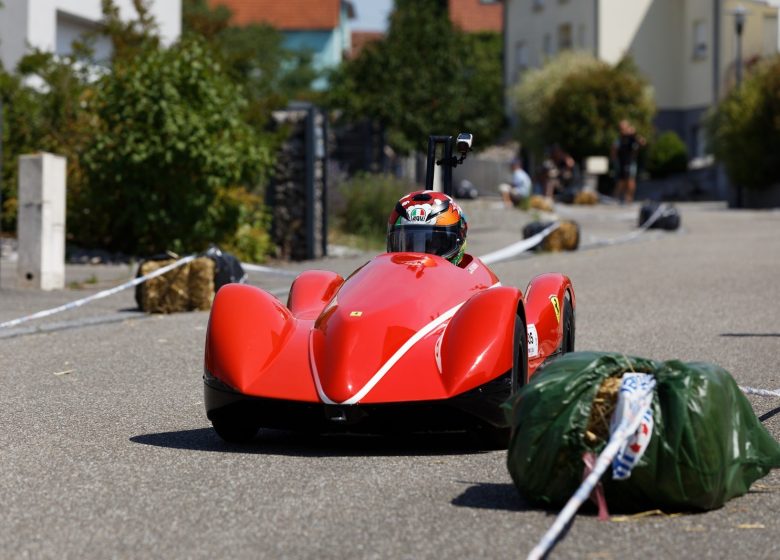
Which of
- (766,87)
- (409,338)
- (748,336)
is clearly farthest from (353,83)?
(409,338)

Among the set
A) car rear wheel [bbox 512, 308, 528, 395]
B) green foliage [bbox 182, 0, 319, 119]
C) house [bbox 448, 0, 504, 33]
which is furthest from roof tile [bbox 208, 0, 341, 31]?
car rear wheel [bbox 512, 308, 528, 395]

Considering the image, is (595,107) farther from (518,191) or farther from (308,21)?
(308,21)

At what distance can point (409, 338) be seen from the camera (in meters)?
7.30

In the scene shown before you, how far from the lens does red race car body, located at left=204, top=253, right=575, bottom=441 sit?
703 centimetres

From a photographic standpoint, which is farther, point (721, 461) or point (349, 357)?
point (349, 357)

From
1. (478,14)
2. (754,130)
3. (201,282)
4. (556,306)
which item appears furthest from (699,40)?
(556,306)

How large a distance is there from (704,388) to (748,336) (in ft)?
21.0

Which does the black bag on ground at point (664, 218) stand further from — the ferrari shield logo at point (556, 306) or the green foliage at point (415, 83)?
the ferrari shield logo at point (556, 306)

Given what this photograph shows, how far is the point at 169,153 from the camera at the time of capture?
1902 centimetres

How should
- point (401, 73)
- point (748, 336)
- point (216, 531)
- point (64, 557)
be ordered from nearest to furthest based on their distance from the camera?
point (64, 557), point (216, 531), point (748, 336), point (401, 73)

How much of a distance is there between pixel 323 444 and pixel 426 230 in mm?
1492

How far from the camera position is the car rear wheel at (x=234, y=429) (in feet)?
24.1

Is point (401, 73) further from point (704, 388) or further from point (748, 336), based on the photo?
point (704, 388)

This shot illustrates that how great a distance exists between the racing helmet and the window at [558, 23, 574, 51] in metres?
56.1
